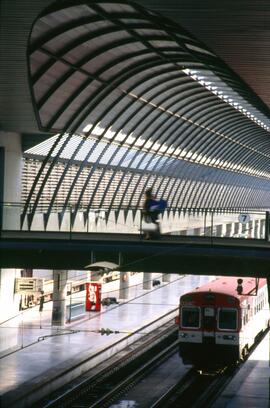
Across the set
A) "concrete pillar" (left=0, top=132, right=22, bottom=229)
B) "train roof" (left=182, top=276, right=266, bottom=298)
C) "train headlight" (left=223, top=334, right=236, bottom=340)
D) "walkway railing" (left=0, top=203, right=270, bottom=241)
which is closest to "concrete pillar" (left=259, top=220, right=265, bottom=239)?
"walkway railing" (left=0, top=203, right=270, bottom=241)

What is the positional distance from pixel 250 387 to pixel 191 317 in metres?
5.58

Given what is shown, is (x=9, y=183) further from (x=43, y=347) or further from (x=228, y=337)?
(x=228, y=337)

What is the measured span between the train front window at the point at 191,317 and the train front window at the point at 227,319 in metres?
0.89

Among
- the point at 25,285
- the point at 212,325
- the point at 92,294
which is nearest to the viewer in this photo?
the point at 212,325

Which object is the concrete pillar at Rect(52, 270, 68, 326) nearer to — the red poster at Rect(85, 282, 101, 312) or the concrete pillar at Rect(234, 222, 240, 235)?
the red poster at Rect(85, 282, 101, 312)

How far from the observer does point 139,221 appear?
1027 inches

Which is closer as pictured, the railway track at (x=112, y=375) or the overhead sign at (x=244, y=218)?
the overhead sign at (x=244, y=218)

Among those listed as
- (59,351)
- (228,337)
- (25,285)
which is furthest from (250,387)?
(25,285)

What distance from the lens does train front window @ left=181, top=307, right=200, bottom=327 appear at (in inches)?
1270

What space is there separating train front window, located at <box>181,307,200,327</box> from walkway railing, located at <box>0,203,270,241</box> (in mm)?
5625

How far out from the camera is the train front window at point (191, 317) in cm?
3225

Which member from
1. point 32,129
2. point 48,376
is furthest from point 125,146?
point 48,376

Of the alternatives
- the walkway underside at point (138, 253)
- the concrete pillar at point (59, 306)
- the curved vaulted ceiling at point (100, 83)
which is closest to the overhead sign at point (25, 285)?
the curved vaulted ceiling at point (100, 83)

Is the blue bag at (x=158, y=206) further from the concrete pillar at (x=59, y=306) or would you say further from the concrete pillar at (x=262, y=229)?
the concrete pillar at (x=59, y=306)
